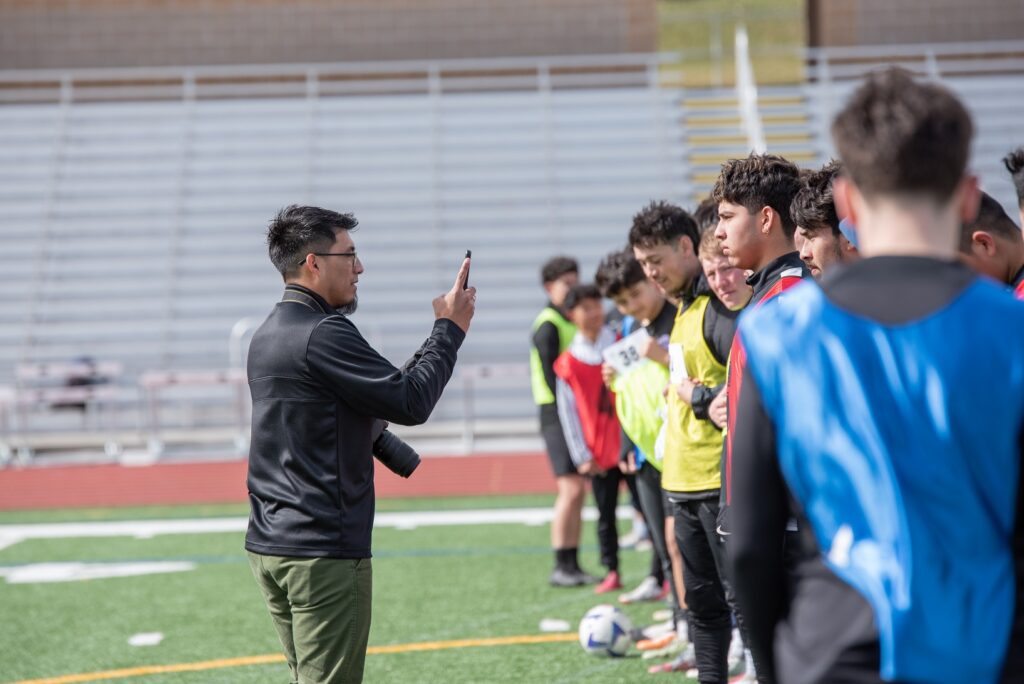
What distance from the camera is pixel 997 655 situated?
6.22ft

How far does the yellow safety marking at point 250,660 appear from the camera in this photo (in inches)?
232

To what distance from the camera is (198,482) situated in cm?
1297

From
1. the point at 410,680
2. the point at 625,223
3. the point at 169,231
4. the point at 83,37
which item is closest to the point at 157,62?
the point at 83,37

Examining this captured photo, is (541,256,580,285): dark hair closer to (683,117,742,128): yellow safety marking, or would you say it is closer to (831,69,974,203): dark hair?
(831,69,974,203): dark hair

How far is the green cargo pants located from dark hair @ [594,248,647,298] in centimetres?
274

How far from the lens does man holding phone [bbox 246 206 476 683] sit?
367 centimetres

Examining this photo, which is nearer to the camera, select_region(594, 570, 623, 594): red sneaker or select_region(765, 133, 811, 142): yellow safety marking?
select_region(594, 570, 623, 594): red sneaker

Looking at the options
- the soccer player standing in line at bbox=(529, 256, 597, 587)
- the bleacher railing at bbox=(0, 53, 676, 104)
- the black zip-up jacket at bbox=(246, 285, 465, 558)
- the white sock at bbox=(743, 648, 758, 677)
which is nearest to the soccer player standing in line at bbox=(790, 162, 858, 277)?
the black zip-up jacket at bbox=(246, 285, 465, 558)

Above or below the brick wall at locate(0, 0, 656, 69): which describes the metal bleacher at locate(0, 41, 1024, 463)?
below

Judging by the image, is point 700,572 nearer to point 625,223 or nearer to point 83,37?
point 625,223

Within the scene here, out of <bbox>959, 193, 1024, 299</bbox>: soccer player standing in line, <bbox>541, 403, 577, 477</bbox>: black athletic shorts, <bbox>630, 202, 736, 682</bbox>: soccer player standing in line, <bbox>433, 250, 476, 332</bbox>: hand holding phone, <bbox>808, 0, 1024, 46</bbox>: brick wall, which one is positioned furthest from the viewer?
<bbox>808, 0, 1024, 46</bbox>: brick wall

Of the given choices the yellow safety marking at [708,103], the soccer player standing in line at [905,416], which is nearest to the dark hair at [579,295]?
the soccer player standing in line at [905,416]

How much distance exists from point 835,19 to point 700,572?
1677cm

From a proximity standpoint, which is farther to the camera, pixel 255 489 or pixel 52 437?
pixel 52 437
